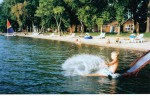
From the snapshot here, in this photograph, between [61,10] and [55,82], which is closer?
[55,82]

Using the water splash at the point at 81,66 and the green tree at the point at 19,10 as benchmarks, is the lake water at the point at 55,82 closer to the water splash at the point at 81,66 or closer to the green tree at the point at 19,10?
the water splash at the point at 81,66

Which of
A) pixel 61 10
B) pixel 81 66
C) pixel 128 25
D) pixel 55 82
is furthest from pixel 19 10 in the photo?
pixel 128 25

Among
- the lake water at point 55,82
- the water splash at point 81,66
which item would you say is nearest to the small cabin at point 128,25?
the water splash at point 81,66

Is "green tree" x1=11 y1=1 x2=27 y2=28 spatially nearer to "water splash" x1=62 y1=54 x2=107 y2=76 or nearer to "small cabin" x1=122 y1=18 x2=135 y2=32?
"water splash" x1=62 y1=54 x2=107 y2=76

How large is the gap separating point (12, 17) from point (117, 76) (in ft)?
20.6

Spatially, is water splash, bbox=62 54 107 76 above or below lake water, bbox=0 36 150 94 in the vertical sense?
above

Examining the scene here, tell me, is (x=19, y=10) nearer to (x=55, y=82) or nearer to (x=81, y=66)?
(x=81, y=66)

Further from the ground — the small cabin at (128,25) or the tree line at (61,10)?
the tree line at (61,10)

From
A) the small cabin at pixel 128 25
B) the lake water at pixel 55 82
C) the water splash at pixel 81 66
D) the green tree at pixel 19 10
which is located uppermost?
the green tree at pixel 19 10

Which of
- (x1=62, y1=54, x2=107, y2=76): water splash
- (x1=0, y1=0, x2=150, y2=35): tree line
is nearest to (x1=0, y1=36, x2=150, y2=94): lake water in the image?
(x1=62, y1=54, x2=107, y2=76): water splash

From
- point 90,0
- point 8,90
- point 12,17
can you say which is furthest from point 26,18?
point 8,90

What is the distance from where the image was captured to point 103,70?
12.9m

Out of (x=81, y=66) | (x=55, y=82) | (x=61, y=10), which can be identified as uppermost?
(x=61, y=10)
